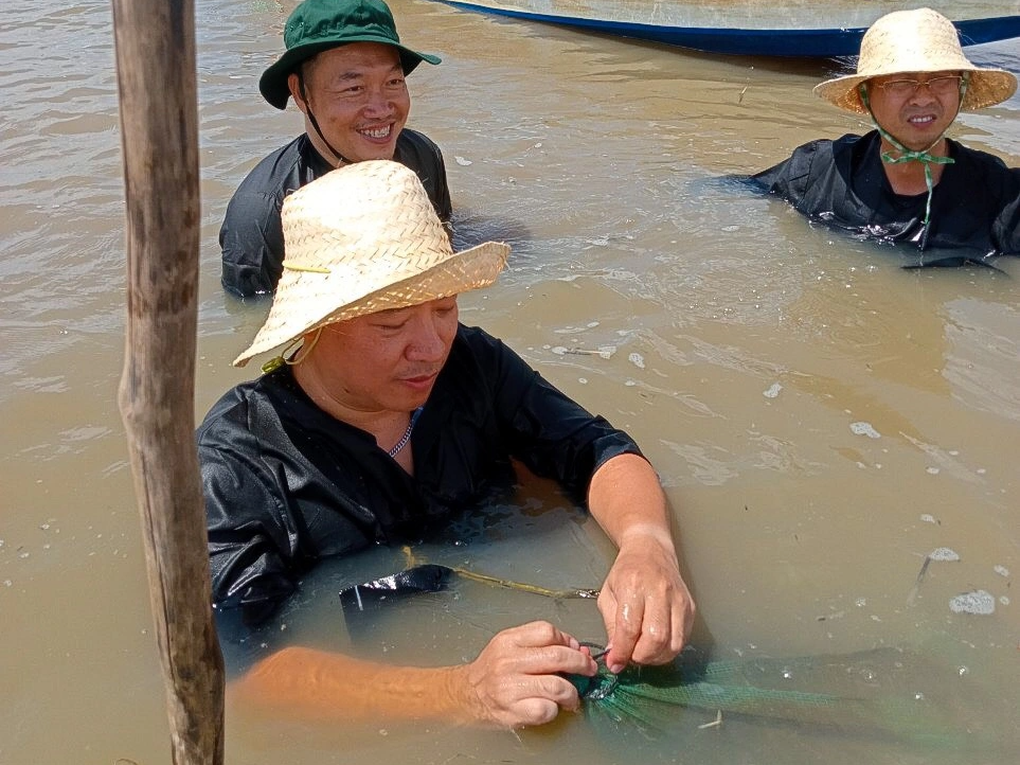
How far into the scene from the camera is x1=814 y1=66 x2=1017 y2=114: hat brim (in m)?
4.59

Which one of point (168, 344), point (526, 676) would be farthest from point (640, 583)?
point (168, 344)

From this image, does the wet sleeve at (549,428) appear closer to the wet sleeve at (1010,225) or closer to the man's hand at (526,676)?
the man's hand at (526,676)

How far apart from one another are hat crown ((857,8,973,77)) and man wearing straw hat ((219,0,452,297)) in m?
1.97

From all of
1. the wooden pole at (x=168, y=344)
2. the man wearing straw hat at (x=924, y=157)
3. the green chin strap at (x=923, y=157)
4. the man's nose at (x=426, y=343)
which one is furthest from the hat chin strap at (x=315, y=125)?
the wooden pole at (x=168, y=344)

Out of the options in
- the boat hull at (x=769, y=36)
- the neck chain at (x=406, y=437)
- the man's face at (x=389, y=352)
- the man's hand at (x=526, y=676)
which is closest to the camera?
the man's hand at (x=526, y=676)

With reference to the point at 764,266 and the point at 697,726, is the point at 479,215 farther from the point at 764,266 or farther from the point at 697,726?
the point at 697,726

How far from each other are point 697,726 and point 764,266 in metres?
2.83

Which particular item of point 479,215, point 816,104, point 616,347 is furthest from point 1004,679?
point 816,104

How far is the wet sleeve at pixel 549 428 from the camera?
2691mm

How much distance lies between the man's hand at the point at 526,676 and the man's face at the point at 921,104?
11.0ft

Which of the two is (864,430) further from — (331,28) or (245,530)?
(331,28)

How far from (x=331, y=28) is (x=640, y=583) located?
8.44 ft

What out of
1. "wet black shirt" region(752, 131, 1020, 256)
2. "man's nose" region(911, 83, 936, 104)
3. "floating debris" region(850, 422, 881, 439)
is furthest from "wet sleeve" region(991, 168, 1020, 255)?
"floating debris" region(850, 422, 881, 439)

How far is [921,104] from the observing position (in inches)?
180
